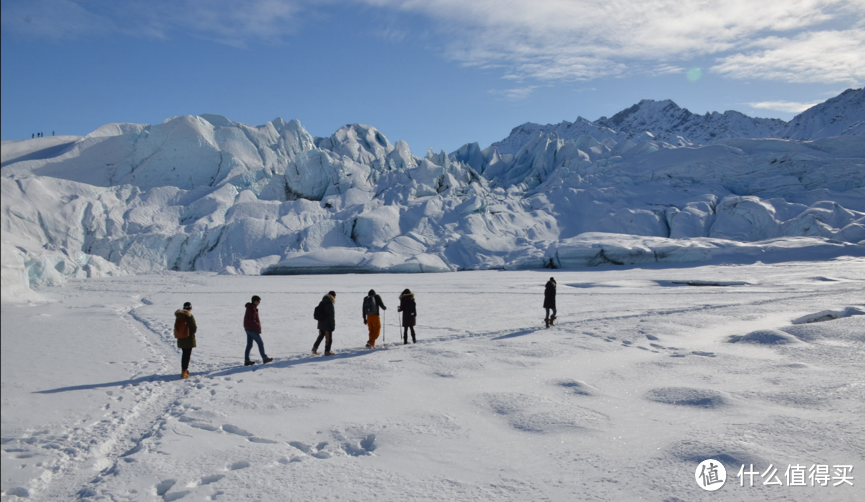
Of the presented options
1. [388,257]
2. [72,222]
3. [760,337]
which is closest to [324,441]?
[760,337]

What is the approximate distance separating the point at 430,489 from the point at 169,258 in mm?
34477

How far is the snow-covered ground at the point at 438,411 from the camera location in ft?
13.7

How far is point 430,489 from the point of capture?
13.5ft

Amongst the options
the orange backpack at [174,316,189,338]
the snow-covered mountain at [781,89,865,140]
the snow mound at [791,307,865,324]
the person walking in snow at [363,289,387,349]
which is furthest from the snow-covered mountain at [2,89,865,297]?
the snow-covered mountain at [781,89,865,140]

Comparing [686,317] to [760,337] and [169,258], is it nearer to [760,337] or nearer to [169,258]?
[760,337]

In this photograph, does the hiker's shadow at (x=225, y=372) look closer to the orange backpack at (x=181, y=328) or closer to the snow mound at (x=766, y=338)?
the orange backpack at (x=181, y=328)

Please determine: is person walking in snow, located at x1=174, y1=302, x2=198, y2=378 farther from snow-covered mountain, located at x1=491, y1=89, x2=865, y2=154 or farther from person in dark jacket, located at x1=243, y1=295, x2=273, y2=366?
snow-covered mountain, located at x1=491, y1=89, x2=865, y2=154

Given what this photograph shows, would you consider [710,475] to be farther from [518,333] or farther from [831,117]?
[831,117]

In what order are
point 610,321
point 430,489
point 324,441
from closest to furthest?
1. point 430,489
2. point 324,441
3. point 610,321

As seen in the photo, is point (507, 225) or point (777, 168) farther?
point (777, 168)

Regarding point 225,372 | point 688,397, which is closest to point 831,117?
point 688,397

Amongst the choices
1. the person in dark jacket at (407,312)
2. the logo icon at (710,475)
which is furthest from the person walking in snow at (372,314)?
the logo icon at (710,475)

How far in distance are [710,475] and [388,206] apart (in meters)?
36.8

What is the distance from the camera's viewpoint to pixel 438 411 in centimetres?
582
